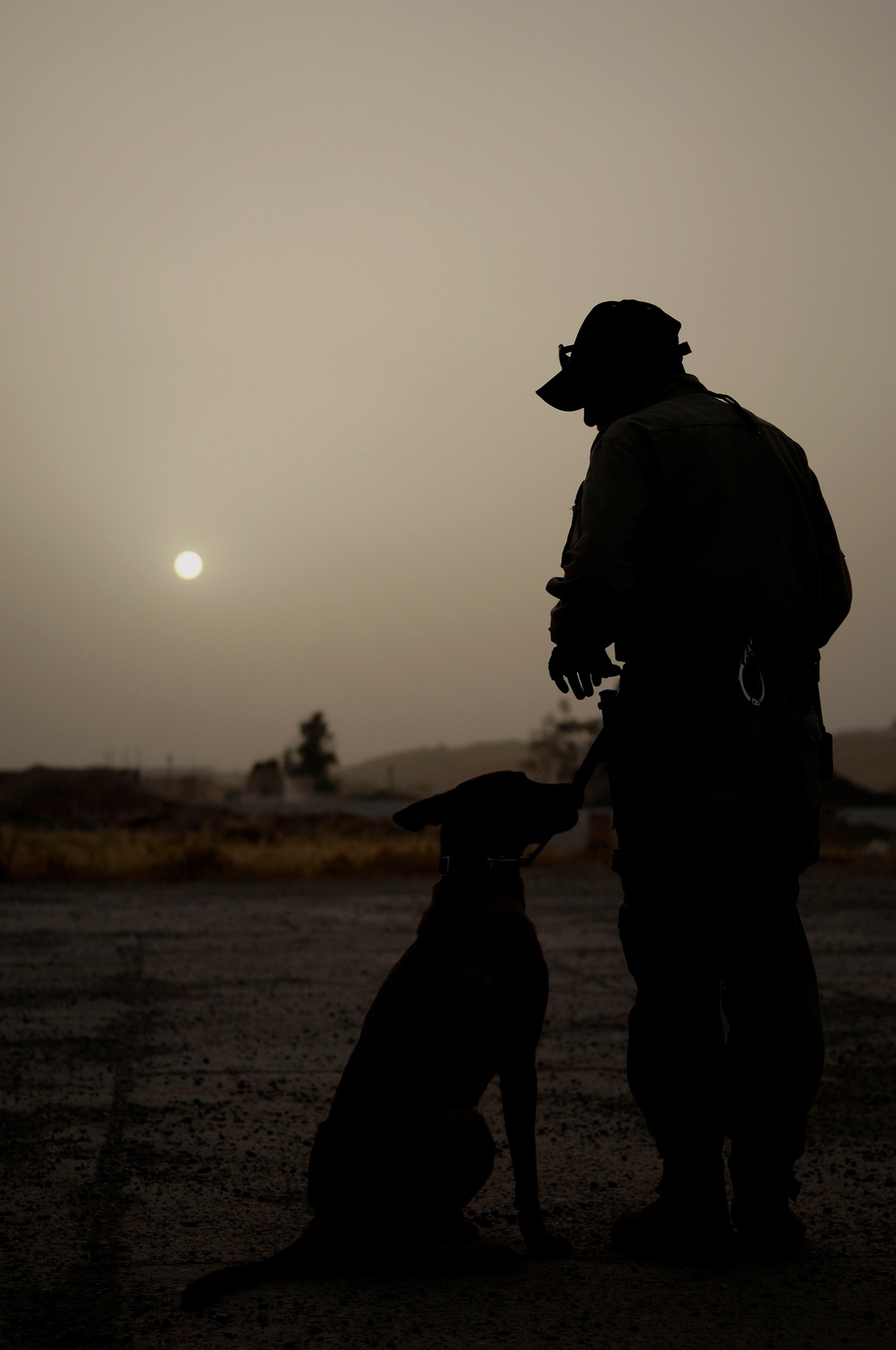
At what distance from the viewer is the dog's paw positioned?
2922mm

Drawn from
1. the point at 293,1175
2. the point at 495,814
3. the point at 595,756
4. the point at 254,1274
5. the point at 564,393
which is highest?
the point at 564,393

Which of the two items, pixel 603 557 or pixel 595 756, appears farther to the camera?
pixel 595 756

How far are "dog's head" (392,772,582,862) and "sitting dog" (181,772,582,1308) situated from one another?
1.3 inches

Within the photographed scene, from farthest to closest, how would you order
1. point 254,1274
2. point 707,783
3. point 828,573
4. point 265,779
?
point 265,779 < point 828,573 < point 707,783 < point 254,1274

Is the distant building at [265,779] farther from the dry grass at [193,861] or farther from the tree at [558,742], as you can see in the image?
the dry grass at [193,861]

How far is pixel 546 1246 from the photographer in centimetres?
293

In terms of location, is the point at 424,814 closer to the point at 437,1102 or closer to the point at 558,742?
the point at 437,1102

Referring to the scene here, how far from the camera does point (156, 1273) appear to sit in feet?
9.43

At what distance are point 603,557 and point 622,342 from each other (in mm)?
724

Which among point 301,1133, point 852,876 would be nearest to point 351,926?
point 301,1133

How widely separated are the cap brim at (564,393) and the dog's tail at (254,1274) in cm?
211

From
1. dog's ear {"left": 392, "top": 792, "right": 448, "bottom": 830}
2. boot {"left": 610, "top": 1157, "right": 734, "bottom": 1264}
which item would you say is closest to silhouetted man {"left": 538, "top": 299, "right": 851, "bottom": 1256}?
boot {"left": 610, "top": 1157, "right": 734, "bottom": 1264}

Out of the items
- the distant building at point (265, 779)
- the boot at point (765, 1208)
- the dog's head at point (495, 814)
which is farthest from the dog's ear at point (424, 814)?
the distant building at point (265, 779)

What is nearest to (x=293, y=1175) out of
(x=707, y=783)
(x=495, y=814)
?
(x=495, y=814)
